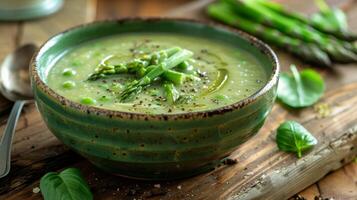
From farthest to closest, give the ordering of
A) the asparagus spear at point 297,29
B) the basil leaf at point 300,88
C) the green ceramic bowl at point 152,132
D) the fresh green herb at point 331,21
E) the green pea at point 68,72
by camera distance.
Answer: the fresh green herb at point 331,21 < the asparagus spear at point 297,29 < the basil leaf at point 300,88 < the green pea at point 68,72 < the green ceramic bowl at point 152,132

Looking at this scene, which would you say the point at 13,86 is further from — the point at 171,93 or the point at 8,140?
the point at 171,93

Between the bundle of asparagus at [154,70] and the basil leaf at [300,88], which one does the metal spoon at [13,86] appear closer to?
the bundle of asparagus at [154,70]

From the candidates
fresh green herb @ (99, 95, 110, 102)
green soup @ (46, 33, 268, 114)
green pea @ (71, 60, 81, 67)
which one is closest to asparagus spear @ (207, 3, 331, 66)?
green soup @ (46, 33, 268, 114)

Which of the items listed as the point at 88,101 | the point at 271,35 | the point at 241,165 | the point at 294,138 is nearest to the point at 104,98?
the point at 88,101

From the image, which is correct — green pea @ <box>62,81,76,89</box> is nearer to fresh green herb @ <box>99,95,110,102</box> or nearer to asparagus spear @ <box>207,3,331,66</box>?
fresh green herb @ <box>99,95,110,102</box>

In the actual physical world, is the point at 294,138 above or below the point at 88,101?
below

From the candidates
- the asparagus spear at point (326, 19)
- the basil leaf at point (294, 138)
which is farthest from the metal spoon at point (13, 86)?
the asparagus spear at point (326, 19)

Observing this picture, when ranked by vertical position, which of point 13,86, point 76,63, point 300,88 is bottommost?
point 13,86
